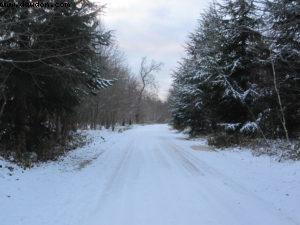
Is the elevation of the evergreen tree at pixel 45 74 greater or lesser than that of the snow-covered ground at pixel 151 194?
greater

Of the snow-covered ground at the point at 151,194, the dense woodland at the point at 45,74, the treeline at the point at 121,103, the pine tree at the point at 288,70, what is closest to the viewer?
the snow-covered ground at the point at 151,194

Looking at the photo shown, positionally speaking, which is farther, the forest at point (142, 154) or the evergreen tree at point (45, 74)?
the evergreen tree at point (45, 74)

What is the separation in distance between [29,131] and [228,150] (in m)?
10.5

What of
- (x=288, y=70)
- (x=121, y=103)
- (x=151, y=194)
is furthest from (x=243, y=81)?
(x=121, y=103)

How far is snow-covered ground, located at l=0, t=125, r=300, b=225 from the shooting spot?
8.06 meters

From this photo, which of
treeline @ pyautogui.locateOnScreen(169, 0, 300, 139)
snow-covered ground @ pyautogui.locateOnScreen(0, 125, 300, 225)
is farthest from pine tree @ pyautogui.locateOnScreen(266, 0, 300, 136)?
snow-covered ground @ pyautogui.locateOnScreen(0, 125, 300, 225)

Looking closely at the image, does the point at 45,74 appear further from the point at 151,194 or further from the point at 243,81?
the point at 243,81

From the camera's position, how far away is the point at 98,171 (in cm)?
1456

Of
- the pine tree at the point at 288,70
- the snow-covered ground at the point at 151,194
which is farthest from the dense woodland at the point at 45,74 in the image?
the pine tree at the point at 288,70

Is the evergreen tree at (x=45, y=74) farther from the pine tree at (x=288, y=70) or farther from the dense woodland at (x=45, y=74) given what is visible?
the pine tree at (x=288, y=70)

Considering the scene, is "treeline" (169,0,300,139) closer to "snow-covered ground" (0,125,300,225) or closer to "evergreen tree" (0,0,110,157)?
"snow-covered ground" (0,125,300,225)

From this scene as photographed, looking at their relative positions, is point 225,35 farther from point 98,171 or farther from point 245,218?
point 245,218

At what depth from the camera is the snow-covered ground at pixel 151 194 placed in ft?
26.5

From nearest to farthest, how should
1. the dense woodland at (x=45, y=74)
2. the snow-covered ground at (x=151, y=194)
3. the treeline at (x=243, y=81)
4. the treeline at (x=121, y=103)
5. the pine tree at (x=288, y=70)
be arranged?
1. the snow-covered ground at (x=151, y=194)
2. the dense woodland at (x=45, y=74)
3. the pine tree at (x=288, y=70)
4. the treeline at (x=243, y=81)
5. the treeline at (x=121, y=103)
